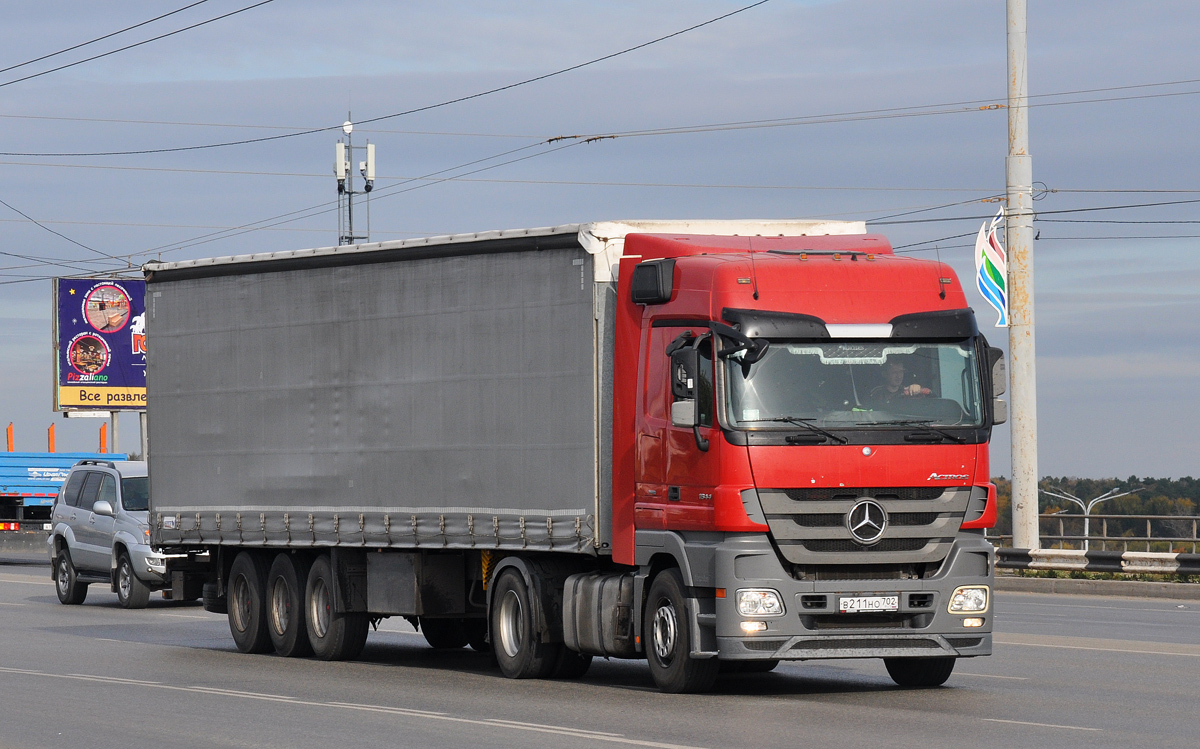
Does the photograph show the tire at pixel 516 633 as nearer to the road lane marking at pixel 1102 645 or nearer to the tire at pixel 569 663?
the tire at pixel 569 663

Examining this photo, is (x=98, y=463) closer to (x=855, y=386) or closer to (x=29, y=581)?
(x=29, y=581)

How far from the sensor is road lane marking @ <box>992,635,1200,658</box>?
1722 centimetres

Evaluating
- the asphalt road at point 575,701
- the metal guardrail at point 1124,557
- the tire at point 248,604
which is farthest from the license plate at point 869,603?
the metal guardrail at point 1124,557

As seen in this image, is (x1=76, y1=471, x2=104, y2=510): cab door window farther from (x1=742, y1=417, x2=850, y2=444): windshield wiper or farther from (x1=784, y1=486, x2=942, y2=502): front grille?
(x1=784, y1=486, x2=942, y2=502): front grille

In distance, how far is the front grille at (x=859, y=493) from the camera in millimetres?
13188

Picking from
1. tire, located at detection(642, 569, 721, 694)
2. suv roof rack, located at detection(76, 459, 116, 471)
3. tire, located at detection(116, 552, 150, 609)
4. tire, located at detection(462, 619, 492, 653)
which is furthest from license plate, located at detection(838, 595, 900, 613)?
suv roof rack, located at detection(76, 459, 116, 471)

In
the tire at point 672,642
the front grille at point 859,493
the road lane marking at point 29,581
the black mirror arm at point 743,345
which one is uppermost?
the black mirror arm at point 743,345

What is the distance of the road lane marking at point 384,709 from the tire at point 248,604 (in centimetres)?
272

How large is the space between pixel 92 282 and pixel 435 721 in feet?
169

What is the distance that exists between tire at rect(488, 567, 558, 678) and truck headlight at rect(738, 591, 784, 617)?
2.52m

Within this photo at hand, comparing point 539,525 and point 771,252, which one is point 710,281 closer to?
point 771,252

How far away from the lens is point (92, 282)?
61062mm

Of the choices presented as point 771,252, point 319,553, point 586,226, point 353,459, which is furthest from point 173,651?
point 771,252

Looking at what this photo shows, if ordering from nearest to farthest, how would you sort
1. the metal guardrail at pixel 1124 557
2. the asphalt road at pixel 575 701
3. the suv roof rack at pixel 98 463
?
1. the asphalt road at pixel 575 701
2. the suv roof rack at pixel 98 463
3. the metal guardrail at pixel 1124 557
